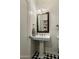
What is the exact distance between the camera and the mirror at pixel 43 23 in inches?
147

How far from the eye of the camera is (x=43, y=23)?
3.77m

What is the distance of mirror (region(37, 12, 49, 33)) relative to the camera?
12.3 ft
